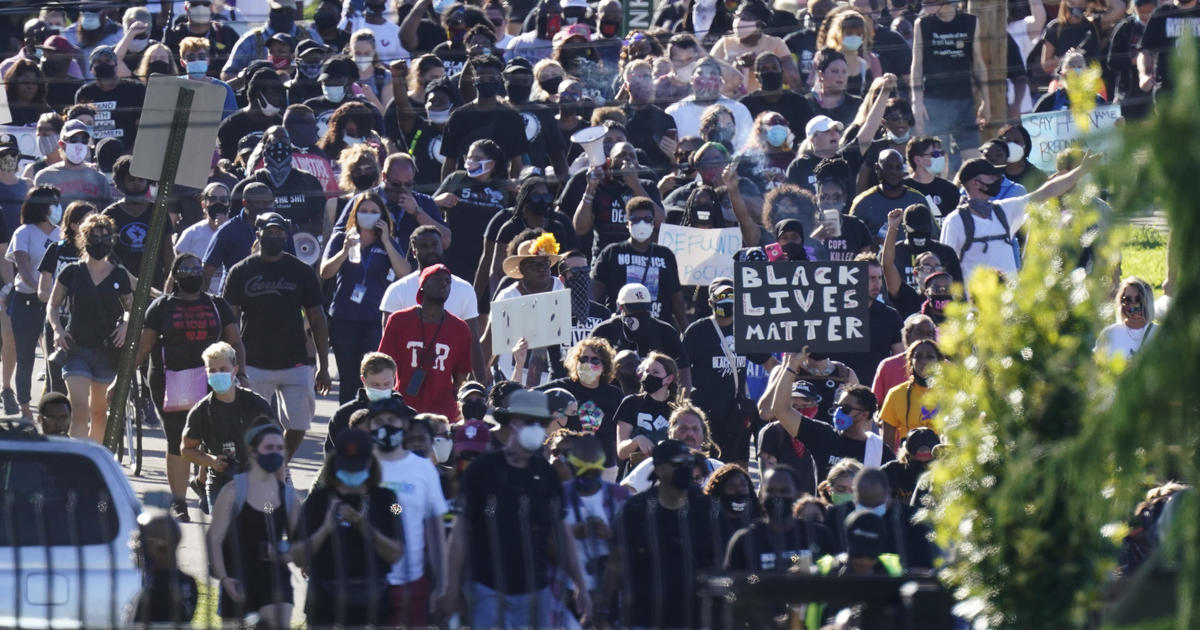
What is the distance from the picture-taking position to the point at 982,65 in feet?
68.3

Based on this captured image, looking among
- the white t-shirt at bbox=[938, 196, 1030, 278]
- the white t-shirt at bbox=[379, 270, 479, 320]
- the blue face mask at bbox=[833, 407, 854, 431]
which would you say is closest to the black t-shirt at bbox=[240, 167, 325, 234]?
the white t-shirt at bbox=[379, 270, 479, 320]

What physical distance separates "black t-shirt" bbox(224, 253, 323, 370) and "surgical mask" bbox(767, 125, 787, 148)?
439cm

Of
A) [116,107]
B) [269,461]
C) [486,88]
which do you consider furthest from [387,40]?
[269,461]

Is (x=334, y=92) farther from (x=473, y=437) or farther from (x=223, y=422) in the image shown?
(x=473, y=437)

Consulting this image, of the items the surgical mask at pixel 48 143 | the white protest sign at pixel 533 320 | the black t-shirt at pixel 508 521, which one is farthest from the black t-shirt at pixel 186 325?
the surgical mask at pixel 48 143

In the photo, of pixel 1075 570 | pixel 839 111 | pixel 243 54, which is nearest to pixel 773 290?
pixel 839 111

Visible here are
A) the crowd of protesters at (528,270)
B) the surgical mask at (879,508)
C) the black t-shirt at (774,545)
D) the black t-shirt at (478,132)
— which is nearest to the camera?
the black t-shirt at (774,545)

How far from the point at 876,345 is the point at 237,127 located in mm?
6613

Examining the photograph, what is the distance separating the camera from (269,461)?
34.3 ft

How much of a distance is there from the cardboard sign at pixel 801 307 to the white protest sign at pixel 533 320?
145 centimetres

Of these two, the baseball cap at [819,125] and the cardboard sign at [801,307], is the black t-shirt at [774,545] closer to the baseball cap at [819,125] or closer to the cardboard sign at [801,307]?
the cardboard sign at [801,307]

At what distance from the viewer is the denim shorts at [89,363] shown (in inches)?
584

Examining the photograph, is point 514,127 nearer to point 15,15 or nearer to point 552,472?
point 552,472

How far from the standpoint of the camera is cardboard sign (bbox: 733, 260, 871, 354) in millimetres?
13133
